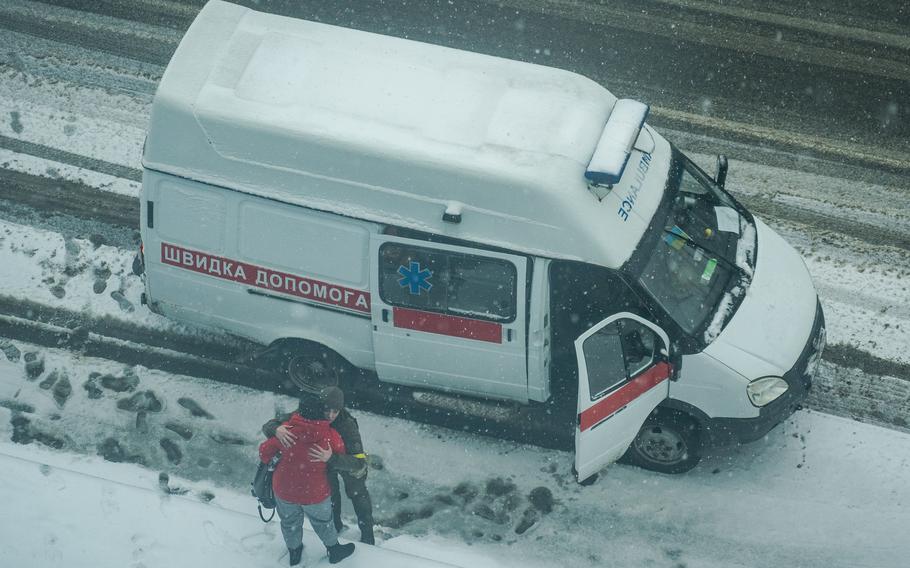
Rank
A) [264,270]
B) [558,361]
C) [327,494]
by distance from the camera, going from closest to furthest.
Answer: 1. [327,494]
2. [264,270]
3. [558,361]

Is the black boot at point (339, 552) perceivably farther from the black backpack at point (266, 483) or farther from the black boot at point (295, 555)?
the black backpack at point (266, 483)

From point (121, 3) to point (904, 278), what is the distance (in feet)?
31.0

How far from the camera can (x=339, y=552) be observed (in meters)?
6.87

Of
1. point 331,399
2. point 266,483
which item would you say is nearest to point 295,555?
point 266,483

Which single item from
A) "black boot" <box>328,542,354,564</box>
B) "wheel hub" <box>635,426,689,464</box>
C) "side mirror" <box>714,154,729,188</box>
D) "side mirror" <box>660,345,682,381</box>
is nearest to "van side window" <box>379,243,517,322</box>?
"side mirror" <box>660,345,682,381</box>

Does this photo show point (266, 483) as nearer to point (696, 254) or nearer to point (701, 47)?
point (696, 254)

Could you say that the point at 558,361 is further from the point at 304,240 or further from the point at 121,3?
the point at 121,3

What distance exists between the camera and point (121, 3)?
12.0m

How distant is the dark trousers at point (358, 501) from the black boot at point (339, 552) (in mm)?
197

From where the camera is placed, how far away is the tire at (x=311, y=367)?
7.86 m

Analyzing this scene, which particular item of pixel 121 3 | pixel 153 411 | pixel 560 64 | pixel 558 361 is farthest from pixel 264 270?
pixel 121 3

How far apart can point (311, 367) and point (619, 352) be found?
263cm

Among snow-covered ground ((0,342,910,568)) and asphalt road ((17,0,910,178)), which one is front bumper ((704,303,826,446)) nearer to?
snow-covered ground ((0,342,910,568))

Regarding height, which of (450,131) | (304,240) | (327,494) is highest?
(450,131)
